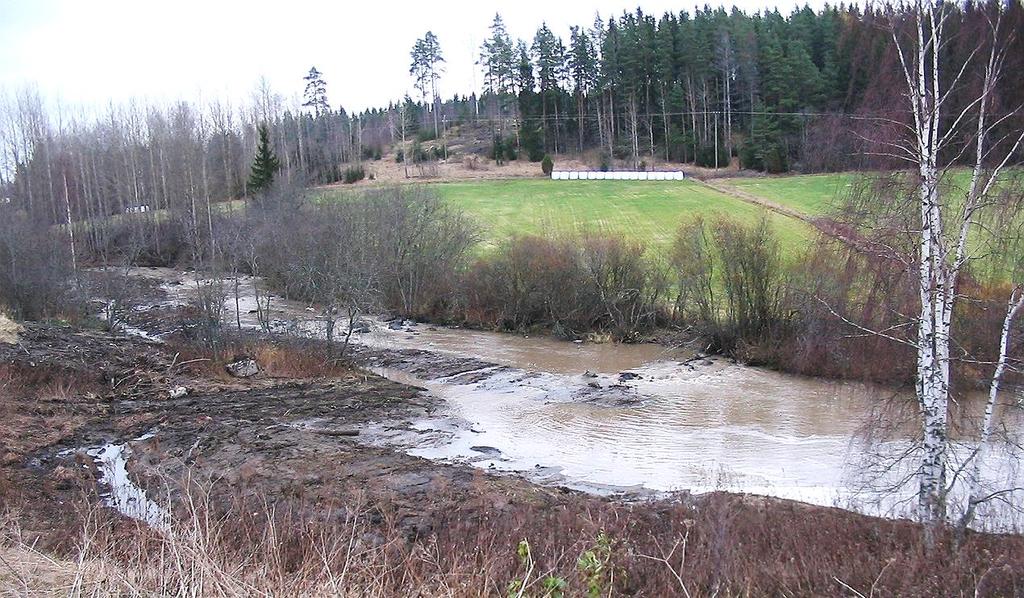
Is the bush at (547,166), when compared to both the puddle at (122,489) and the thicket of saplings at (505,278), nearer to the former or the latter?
the thicket of saplings at (505,278)

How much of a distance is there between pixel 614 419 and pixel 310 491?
32.8 ft

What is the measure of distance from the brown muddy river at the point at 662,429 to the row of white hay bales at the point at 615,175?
38976 mm

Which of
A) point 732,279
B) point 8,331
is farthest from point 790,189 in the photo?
point 8,331

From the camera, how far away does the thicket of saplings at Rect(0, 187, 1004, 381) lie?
28.6m

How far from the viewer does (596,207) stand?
5559cm

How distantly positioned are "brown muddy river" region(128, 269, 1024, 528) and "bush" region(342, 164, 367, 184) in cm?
4869

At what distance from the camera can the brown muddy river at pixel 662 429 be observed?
15734 mm

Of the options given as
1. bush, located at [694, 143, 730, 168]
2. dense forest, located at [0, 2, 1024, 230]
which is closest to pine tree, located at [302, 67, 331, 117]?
dense forest, located at [0, 2, 1024, 230]

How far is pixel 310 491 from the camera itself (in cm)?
1434

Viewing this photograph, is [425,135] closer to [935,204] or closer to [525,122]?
[525,122]

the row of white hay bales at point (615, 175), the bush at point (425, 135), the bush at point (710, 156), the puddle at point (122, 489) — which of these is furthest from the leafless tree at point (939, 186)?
the bush at point (425, 135)

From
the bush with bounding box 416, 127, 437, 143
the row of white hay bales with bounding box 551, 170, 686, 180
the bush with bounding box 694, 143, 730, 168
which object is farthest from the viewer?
the bush with bounding box 416, 127, 437, 143

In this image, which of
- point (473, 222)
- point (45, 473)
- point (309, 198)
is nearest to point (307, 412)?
point (45, 473)

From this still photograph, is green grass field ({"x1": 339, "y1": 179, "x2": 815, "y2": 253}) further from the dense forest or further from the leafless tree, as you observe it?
the leafless tree
